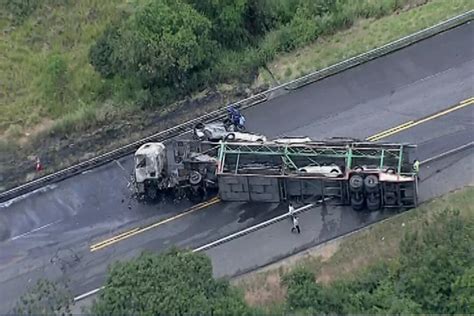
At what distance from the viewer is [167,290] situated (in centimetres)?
2991

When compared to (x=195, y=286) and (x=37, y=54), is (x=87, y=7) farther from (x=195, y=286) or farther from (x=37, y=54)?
(x=195, y=286)

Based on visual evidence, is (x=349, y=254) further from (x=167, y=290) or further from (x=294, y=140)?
(x=167, y=290)

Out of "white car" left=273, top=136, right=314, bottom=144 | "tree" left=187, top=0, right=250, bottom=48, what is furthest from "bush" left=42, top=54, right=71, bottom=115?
"white car" left=273, top=136, right=314, bottom=144

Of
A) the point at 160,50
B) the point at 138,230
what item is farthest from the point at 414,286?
the point at 160,50

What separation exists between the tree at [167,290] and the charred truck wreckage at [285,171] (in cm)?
594

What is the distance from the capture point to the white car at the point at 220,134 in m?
37.9

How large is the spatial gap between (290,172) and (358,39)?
29.1 feet

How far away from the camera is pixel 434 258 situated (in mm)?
31797

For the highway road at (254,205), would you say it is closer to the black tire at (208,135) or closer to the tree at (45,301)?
the black tire at (208,135)

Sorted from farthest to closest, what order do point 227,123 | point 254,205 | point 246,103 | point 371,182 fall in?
point 246,103, point 227,123, point 254,205, point 371,182

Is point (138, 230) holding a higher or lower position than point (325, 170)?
lower

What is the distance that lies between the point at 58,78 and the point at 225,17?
7596 millimetres

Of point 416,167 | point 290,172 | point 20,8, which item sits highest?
point 20,8

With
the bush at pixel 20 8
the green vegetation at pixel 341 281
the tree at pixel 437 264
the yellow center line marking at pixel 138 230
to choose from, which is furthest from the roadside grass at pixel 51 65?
the tree at pixel 437 264
